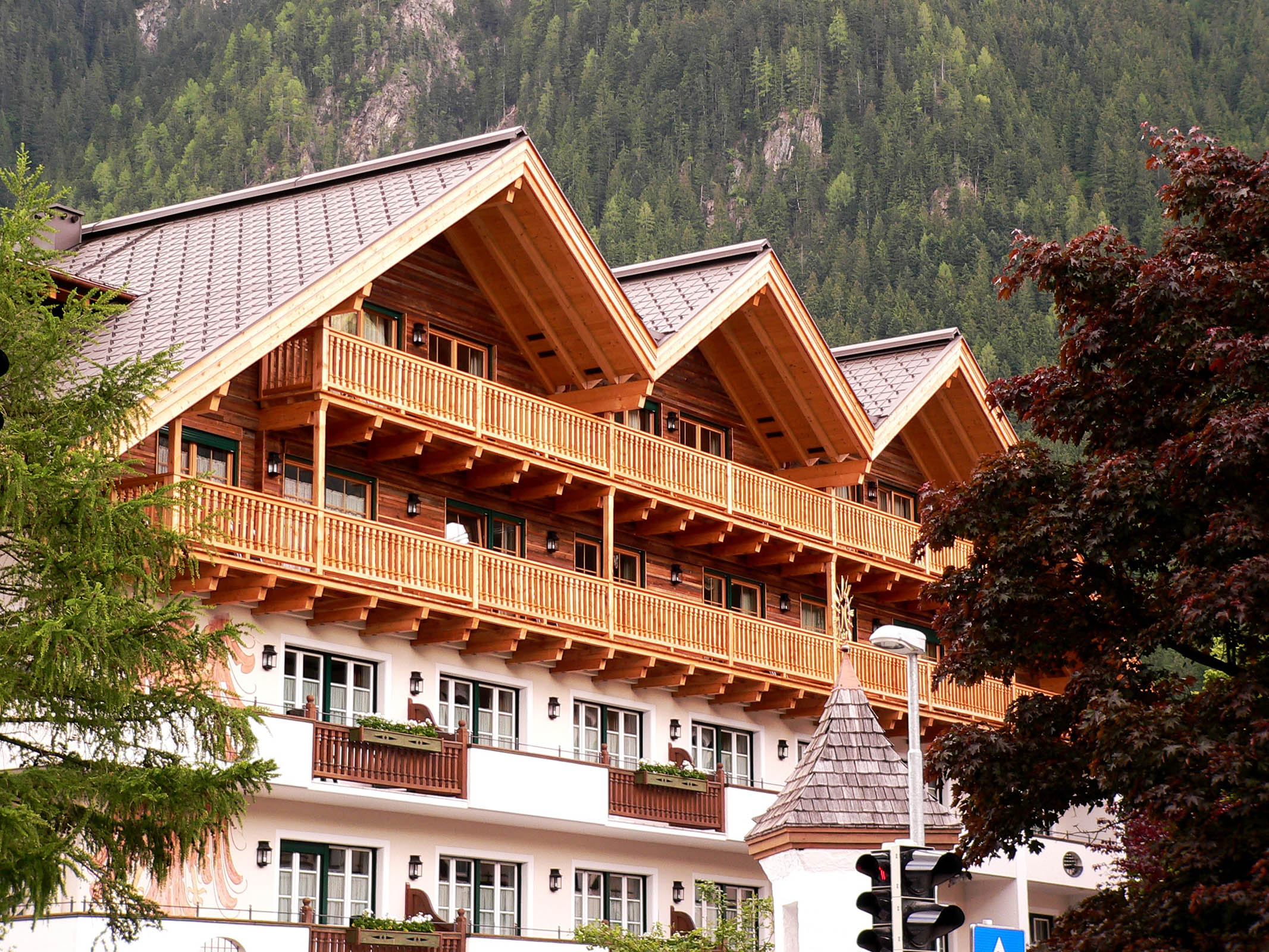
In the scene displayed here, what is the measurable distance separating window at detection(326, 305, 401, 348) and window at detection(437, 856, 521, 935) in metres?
8.48

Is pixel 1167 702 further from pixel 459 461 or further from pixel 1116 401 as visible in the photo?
pixel 459 461

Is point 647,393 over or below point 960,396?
below

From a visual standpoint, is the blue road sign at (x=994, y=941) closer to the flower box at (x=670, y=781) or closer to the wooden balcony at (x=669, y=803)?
the wooden balcony at (x=669, y=803)

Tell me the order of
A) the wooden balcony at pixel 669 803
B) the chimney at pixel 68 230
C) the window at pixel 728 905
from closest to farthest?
the wooden balcony at pixel 669 803, the chimney at pixel 68 230, the window at pixel 728 905

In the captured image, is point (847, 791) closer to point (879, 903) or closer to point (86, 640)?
point (879, 903)

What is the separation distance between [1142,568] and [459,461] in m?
17.1

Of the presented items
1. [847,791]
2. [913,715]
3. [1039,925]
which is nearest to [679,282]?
[1039,925]

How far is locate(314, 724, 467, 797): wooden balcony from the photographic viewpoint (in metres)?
29.3

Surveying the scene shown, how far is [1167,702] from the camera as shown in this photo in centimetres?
1603

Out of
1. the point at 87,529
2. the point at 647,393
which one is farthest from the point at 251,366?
the point at 87,529

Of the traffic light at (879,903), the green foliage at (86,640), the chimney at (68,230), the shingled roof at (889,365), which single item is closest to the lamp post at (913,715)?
the traffic light at (879,903)

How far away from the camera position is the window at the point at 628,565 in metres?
38.0

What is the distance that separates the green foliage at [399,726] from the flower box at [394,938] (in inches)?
115

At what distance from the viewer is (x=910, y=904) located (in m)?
16.5
